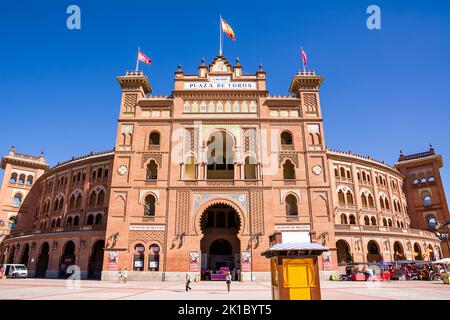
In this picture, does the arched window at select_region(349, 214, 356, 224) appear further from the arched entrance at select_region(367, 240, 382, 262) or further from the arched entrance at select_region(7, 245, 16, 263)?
the arched entrance at select_region(7, 245, 16, 263)

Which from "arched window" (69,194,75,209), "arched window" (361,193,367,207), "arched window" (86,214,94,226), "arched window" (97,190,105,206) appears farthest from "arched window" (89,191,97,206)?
"arched window" (361,193,367,207)

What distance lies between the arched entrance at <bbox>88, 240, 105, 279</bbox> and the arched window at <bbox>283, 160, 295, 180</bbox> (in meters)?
22.3

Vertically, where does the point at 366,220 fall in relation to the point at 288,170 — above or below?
below

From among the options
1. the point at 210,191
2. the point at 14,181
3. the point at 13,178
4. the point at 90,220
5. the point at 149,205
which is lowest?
the point at 90,220

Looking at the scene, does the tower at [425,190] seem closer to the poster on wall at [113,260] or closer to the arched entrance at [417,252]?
the arched entrance at [417,252]

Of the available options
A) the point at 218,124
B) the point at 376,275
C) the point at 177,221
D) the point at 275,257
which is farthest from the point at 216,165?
the point at 275,257

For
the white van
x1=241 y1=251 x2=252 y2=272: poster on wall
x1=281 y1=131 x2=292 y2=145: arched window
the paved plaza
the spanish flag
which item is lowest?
the paved plaza

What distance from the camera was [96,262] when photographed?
35625 millimetres

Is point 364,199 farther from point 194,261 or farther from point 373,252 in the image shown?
point 194,261

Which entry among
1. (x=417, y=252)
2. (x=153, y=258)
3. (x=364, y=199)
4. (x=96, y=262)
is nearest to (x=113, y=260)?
(x=153, y=258)

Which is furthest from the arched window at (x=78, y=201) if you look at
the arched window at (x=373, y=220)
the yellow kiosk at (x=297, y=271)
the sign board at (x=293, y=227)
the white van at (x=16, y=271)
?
the arched window at (x=373, y=220)

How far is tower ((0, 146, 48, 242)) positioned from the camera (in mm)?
51250

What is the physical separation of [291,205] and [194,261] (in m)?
11.1

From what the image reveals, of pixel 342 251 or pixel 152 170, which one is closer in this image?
pixel 152 170
